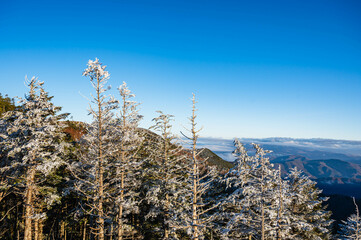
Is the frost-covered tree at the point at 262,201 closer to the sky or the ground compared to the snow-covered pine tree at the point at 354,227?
closer to the sky

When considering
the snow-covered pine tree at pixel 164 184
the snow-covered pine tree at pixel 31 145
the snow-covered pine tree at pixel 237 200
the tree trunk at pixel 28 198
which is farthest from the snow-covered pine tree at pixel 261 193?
the tree trunk at pixel 28 198

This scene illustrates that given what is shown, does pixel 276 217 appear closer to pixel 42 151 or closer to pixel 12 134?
pixel 42 151

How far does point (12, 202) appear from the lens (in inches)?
813

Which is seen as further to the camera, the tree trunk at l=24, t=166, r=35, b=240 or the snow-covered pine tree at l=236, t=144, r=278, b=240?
the tree trunk at l=24, t=166, r=35, b=240

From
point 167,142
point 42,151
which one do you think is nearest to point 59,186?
point 42,151

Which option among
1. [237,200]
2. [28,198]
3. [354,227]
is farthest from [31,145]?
[354,227]

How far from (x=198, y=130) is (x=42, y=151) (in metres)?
11.0

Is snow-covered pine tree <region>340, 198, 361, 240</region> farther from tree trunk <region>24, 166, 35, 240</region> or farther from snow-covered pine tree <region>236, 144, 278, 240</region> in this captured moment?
tree trunk <region>24, 166, 35, 240</region>

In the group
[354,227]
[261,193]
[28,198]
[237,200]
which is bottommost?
[354,227]

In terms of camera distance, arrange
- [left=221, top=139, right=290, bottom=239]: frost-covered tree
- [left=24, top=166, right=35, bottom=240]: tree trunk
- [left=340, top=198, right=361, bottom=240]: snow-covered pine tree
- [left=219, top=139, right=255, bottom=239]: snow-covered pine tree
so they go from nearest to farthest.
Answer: [left=221, top=139, right=290, bottom=239]: frost-covered tree, [left=24, top=166, right=35, bottom=240]: tree trunk, [left=219, top=139, right=255, bottom=239]: snow-covered pine tree, [left=340, top=198, right=361, bottom=240]: snow-covered pine tree

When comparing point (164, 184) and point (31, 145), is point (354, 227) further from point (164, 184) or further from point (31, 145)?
point (31, 145)

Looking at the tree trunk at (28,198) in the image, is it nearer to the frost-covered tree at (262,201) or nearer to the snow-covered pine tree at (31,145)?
the snow-covered pine tree at (31,145)

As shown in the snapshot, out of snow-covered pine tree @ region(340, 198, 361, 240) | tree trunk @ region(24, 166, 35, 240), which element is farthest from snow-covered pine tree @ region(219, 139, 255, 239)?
tree trunk @ region(24, 166, 35, 240)

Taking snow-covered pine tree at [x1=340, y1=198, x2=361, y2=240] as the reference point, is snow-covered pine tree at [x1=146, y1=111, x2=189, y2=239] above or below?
above
